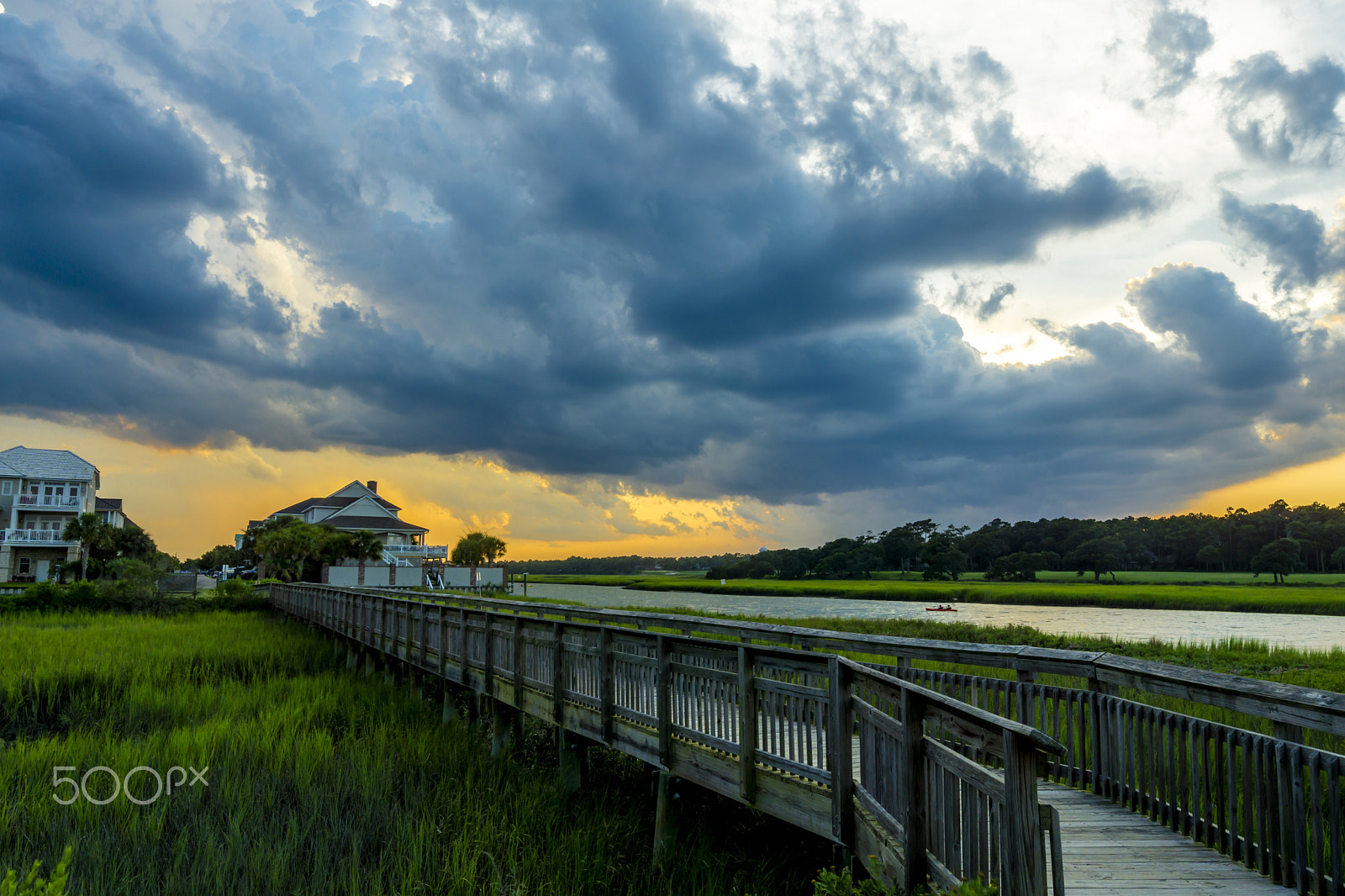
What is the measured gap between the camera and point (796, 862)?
8250 mm

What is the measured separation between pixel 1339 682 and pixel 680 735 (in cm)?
1684

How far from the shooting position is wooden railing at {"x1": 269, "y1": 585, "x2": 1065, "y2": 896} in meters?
3.67

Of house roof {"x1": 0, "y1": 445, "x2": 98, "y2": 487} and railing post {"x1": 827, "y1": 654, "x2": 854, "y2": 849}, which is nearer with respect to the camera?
railing post {"x1": 827, "y1": 654, "x2": 854, "y2": 849}

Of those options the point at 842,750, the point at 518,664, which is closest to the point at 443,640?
the point at 518,664

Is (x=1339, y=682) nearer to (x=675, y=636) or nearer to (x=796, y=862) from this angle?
(x=796, y=862)

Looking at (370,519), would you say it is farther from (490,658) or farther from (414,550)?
(490,658)

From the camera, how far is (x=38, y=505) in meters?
62.3

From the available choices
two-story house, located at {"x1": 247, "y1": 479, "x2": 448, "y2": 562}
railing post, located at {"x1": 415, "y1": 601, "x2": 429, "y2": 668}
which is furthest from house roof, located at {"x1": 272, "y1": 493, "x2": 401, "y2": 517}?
railing post, located at {"x1": 415, "y1": 601, "x2": 429, "y2": 668}

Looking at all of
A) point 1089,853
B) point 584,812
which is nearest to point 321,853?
point 584,812

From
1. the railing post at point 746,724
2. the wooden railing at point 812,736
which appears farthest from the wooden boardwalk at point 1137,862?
the railing post at point 746,724

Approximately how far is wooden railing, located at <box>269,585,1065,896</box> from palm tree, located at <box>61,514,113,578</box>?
58639 millimetres

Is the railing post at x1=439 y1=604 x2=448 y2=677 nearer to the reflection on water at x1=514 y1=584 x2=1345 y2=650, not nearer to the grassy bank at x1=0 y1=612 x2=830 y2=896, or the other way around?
the grassy bank at x1=0 y1=612 x2=830 y2=896

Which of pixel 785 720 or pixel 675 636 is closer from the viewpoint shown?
pixel 785 720

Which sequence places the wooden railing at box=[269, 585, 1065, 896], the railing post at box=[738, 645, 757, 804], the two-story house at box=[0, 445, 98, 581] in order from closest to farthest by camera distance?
the wooden railing at box=[269, 585, 1065, 896] < the railing post at box=[738, 645, 757, 804] < the two-story house at box=[0, 445, 98, 581]
